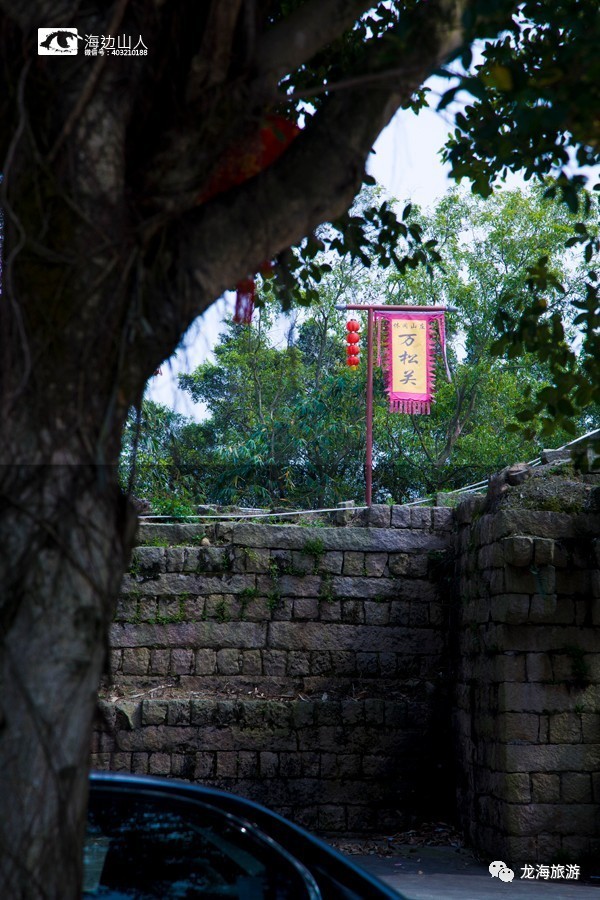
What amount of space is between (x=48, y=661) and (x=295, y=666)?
7979 mm

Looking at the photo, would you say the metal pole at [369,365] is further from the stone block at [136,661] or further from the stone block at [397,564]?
the stone block at [136,661]

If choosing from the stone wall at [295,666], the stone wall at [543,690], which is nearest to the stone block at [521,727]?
the stone wall at [543,690]

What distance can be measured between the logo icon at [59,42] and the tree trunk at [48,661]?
1.16m

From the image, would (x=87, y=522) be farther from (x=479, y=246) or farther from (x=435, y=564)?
(x=479, y=246)

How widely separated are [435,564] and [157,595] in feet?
9.37

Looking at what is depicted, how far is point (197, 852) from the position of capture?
283cm

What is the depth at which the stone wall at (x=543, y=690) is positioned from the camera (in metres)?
7.89

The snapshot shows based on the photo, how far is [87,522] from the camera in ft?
8.43

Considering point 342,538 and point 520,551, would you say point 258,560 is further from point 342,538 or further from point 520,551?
point 520,551

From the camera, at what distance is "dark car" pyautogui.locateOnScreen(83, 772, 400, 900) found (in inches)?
109

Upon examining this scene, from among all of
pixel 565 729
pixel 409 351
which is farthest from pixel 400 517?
pixel 409 351

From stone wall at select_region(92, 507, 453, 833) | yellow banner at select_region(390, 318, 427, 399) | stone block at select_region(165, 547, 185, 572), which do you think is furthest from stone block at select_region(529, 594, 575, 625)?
yellow banner at select_region(390, 318, 427, 399)

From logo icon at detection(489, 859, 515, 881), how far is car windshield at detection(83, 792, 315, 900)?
5.38 metres

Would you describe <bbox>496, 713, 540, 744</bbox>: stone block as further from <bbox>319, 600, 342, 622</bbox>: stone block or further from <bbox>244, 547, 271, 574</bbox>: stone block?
<bbox>244, 547, 271, 574</bbox>: stone block
